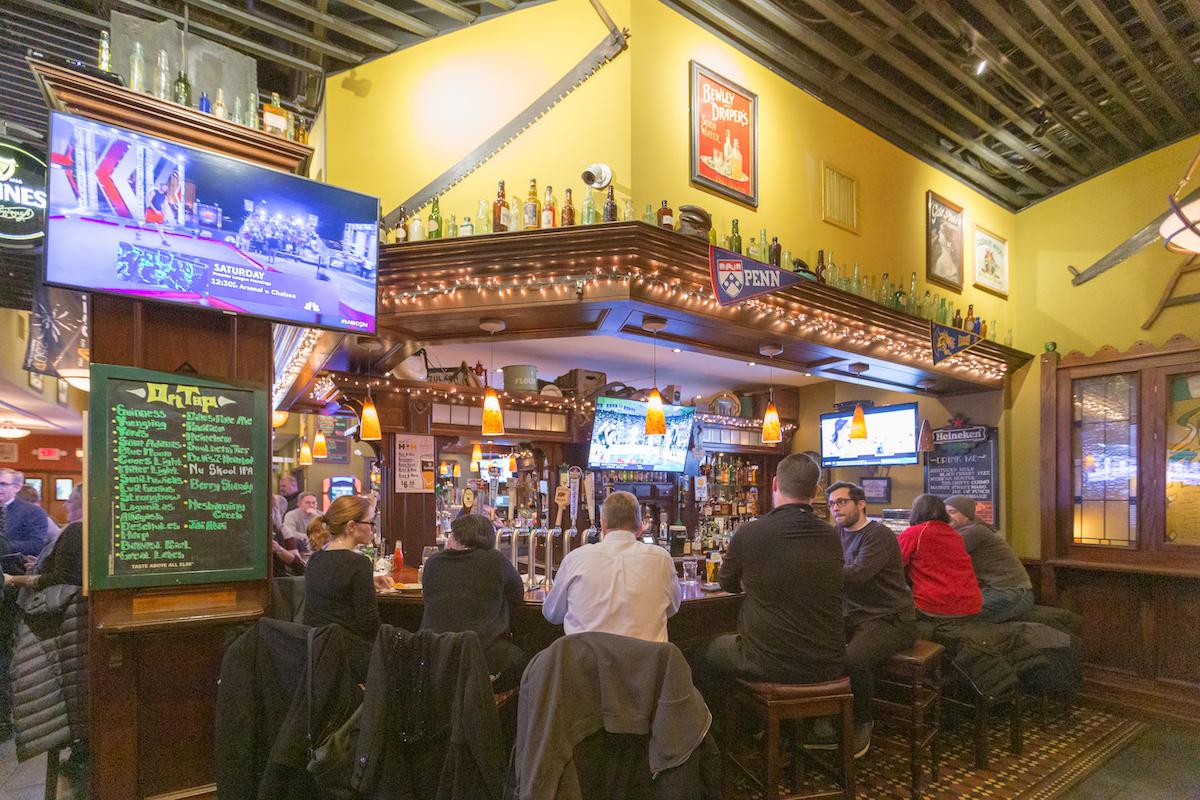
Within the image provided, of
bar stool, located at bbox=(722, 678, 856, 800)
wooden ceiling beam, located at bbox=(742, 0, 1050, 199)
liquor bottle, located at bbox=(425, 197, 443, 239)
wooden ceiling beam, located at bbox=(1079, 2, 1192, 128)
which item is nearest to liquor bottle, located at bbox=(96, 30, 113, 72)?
liquor bottle, located at bbox=(425, 197, 443, 239)

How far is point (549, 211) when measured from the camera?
4023 millimetres

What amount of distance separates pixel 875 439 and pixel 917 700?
4.49 metres

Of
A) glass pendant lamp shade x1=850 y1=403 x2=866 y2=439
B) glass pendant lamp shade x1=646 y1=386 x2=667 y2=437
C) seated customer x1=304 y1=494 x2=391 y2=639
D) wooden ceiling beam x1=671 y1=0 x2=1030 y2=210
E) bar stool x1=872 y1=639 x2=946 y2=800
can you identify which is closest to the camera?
seated customer x1=304 y1=494 x2=391 y2=639

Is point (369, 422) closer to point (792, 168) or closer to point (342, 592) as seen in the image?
point (342, 592)

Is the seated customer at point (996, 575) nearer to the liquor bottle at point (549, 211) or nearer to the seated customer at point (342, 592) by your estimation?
the liquor bottle at point (549, 211)

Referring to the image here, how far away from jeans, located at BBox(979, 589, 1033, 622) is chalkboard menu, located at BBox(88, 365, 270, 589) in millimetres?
4756

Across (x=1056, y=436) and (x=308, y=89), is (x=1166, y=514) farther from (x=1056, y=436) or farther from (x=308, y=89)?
(x=308, y=89)

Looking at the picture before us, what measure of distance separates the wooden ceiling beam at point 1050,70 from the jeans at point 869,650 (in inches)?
147

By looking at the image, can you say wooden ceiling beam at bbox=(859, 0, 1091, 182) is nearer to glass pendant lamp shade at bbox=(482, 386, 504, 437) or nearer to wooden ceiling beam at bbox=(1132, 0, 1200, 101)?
wooden ceiling beam at bbox=(1132, 0, 1200, 101)

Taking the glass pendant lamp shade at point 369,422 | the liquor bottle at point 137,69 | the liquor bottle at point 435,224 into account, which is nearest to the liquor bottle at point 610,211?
the liquor bottle at point 435,224

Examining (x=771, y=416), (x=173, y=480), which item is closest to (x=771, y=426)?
(x=771, y=416)

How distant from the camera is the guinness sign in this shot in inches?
134

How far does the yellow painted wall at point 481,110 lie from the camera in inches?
162

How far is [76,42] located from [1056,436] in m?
8.09
